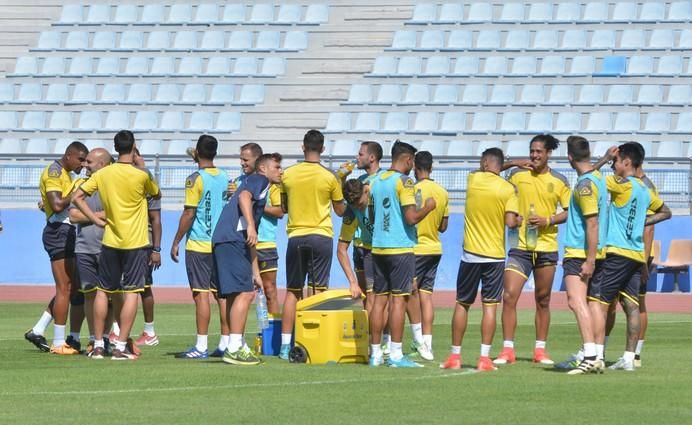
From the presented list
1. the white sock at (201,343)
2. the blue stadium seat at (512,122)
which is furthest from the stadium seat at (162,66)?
the white sock at (201,343)

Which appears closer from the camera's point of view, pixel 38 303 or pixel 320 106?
pixel 38 303

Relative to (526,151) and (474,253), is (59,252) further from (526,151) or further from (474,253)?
(526,151)

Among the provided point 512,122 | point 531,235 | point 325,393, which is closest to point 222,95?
point 512,122

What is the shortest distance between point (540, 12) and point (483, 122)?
443cm

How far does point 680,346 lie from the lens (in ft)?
58.5

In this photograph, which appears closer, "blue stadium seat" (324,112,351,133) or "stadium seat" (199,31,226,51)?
"blue stadium seat" (324,112,351,133)

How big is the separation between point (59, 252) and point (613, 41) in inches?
906

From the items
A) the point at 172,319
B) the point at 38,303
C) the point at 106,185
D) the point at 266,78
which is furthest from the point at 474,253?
the point at 266,78

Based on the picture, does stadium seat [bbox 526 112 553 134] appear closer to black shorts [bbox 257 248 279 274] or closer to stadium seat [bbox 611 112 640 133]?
stadium seat [bbox 611 112 640 133]

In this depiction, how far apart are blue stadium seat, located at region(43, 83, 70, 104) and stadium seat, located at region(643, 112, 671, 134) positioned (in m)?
15.3

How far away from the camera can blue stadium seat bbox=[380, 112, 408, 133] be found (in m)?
35.8

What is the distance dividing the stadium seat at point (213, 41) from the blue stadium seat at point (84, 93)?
319 centimetres

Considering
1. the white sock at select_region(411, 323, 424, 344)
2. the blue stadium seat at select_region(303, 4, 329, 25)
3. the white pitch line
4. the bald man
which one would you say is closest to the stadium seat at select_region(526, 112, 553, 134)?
the blue stadium seat at select_region(303, 4, 329, 25)

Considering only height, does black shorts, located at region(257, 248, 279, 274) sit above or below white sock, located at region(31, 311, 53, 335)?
above
